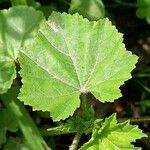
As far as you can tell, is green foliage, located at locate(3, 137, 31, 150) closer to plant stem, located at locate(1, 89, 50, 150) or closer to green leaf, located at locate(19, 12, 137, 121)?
plant stem, located at locate(1, 89, 50, 150)

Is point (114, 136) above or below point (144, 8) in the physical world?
below

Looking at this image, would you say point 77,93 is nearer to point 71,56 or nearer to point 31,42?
point 71,56

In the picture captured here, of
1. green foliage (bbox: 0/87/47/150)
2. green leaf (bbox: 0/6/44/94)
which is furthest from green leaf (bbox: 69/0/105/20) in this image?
green foliage (bbox: 0/87/47/150)

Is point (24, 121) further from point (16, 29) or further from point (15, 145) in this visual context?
point (16, 29)

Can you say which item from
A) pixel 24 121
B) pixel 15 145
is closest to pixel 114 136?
pixel 24 121

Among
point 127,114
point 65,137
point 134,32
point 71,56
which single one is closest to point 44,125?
point 65,137
